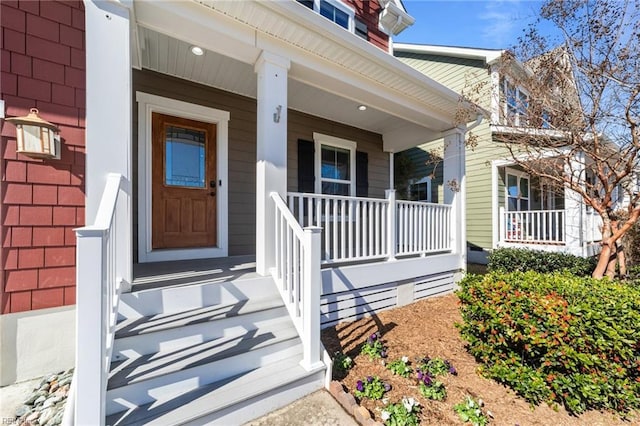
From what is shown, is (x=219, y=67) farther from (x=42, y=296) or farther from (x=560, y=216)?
(x=560, y=216)

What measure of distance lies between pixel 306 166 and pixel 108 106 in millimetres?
3291

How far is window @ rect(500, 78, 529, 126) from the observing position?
4172mm

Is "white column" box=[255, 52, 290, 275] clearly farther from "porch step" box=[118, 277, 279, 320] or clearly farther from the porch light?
the porch light

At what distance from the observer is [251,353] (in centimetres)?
221

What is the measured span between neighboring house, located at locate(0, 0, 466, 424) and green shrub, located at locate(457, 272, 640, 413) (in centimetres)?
160

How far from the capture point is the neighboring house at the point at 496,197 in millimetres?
6684

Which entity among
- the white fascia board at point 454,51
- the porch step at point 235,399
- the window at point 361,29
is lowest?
the porch step at point 235,399

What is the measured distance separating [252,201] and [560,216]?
7.90 m

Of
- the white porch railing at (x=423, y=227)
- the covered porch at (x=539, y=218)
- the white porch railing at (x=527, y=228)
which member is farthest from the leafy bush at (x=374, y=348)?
the white porch railing at (x=527, y=228)

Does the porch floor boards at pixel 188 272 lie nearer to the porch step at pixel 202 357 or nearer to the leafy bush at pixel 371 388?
the porch step at pixel 202 357

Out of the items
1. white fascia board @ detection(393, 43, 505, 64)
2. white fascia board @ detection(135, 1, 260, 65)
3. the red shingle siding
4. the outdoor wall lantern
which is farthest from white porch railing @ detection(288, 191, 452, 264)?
white fascia board @ detection(393, 43, 505, 64)

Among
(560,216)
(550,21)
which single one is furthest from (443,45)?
(560,216)

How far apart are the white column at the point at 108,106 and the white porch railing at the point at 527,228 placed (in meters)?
8.47

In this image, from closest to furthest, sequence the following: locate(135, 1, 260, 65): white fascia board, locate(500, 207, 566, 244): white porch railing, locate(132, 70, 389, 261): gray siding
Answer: locate(135, 1, 260, 65): white fascia board → locate(132, 70, 389, 261): gray siding → locate(500, 207, 566, 244): white porch railing
